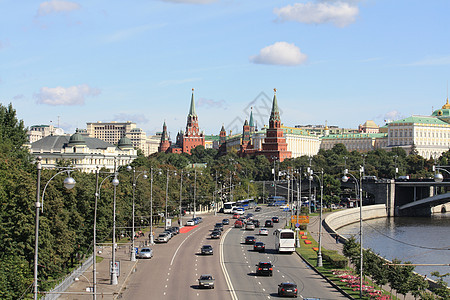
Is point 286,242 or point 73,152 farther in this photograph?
point 73,152

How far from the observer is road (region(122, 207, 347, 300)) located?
176 ft

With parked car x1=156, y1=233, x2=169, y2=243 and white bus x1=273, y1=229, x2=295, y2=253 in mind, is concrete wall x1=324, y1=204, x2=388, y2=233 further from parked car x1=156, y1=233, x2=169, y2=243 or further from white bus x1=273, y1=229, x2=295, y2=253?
parked car x1=156, y1=233, x2=169, y2=243

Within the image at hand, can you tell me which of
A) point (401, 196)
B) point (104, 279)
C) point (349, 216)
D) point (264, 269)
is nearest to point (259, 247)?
point (264, 269)

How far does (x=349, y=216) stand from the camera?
139500mm

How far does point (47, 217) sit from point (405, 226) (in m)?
91.9

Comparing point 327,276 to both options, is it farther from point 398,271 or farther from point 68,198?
point 68,198

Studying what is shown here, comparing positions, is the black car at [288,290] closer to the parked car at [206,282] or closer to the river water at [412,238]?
the parked car at [206,282]

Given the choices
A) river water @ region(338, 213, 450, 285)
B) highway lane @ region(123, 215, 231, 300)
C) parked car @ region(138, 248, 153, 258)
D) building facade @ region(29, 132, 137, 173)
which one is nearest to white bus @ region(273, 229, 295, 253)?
highway lane @ region(123, 215, 231, 300)

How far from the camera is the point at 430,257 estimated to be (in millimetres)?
89250

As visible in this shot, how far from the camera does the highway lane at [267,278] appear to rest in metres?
54.2

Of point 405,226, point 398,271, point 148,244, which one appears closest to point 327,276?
point 398,271

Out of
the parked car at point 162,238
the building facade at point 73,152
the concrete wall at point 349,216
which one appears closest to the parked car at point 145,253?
the parked car at point 162,238

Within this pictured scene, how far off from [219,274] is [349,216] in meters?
80.7

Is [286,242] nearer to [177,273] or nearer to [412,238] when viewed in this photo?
[177,273]
